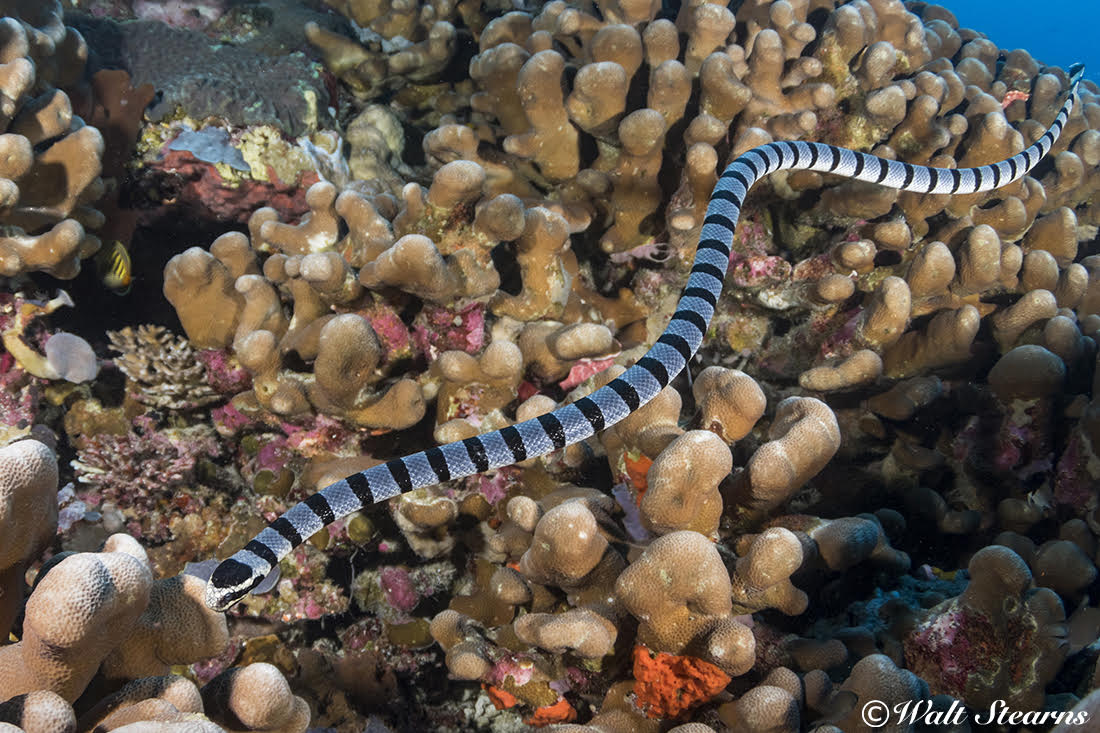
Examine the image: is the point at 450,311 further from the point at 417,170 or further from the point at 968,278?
the point at 968,278

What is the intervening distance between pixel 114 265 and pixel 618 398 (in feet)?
10.8

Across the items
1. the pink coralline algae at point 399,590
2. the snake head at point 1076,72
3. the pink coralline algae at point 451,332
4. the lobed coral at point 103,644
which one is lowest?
the pink coralline algae at point 399,590

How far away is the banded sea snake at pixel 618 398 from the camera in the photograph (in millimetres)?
3002

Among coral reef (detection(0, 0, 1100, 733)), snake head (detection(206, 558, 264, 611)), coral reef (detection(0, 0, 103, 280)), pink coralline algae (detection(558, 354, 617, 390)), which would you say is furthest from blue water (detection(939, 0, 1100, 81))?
snake head (detection(206, 558, 264, 611))

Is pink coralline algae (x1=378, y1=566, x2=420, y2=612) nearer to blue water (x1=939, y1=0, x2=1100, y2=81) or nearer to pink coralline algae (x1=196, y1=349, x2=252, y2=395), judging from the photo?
pink coralline algae (x1=196, y1=349, x2=252, y2=395)

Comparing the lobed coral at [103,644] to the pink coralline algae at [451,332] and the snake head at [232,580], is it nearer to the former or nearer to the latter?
the snake head at [232,580]

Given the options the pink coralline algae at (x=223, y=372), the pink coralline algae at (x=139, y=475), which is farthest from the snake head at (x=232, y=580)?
the pink coralline algae at (x=223, y=372)

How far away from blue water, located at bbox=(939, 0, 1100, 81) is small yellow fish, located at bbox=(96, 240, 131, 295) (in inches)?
2887

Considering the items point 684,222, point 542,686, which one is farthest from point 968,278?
point 542,686

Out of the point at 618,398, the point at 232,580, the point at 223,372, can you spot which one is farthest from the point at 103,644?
the point at 618,398

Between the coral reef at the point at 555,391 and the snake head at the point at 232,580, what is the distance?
362mm

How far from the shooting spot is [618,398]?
3287mm

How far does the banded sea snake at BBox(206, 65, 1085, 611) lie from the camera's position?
3002mm

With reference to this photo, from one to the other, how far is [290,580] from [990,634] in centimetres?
317
